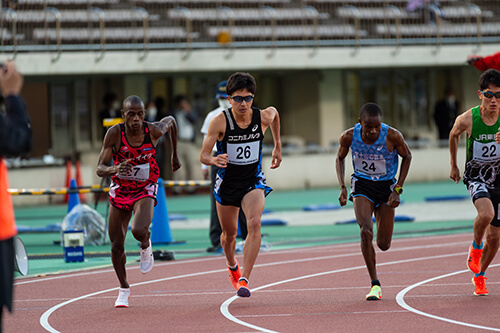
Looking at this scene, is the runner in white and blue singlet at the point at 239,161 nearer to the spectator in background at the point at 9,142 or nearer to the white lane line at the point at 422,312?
the white lane line at the point at 422,312

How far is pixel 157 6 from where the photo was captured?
30781 millimetres

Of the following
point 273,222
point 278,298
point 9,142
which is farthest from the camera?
point 273,222

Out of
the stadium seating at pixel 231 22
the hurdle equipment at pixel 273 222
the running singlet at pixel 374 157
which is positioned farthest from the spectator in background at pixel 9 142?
the stadium seating at pixel 231 22

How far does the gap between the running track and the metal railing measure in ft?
50.4

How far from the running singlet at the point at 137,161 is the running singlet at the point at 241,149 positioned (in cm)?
70

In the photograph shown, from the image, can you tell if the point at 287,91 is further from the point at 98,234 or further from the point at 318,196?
the point at 98,234

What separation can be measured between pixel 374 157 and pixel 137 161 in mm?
2367

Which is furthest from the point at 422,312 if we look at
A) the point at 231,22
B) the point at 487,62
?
the point at 231,22

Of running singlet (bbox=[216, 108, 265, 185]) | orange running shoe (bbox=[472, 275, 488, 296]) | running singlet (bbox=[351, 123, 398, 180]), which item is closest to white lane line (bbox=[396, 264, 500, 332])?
orange running shoe (bbox=[472, 275, 488, 296])

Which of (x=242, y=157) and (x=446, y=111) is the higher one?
(x=446, y=111)

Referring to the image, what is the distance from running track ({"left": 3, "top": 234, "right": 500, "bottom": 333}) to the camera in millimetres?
8359

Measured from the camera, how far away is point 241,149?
9.76 meters

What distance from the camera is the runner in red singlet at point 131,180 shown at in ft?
31.5

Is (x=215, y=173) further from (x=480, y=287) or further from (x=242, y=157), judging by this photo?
(x=480, y=287)
